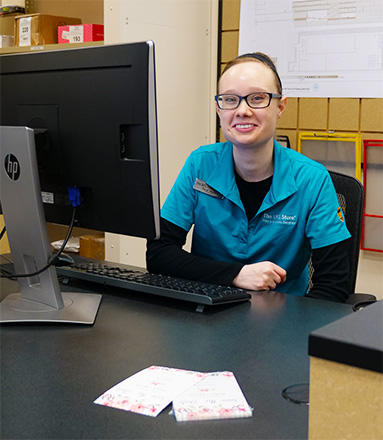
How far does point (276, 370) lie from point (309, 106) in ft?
6.32

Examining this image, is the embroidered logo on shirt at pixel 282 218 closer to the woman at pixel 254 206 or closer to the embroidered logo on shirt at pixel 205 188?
the woman at pixel 254 206

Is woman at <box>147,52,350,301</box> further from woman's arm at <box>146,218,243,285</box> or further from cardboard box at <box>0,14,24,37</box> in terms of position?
cardboard box at <box>0,14,24,37</box>

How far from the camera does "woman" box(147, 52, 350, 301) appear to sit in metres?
1.64

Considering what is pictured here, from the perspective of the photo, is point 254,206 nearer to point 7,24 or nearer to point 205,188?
point 205,188

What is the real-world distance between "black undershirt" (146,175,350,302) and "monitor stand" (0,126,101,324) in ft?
1.05

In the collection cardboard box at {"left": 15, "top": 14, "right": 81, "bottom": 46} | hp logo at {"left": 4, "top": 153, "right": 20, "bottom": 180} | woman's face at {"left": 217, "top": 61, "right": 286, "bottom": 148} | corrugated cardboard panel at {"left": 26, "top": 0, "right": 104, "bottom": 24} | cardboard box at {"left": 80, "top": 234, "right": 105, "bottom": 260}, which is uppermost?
corrugated cardboard panel at {"left": 26, "top": 0, "right": 104, "bottom": 24}

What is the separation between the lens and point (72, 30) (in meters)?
2.99

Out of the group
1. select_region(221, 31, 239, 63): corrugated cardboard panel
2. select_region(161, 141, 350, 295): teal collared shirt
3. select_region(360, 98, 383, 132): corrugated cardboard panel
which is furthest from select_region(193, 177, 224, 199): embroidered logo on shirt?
select_region(221, 31, 239, 63): corrugated cardboard panel

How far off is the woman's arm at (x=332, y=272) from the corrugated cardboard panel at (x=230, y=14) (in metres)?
1.63

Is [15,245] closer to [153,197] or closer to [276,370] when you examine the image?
[153,197]

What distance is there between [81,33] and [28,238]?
74.9 inches

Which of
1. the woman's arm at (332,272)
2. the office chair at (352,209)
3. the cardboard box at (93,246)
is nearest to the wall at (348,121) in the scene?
the office chair at (352,209)

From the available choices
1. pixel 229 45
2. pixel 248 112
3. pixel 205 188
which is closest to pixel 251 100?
pixel 248 112

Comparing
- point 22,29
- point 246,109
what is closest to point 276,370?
point 246,109
